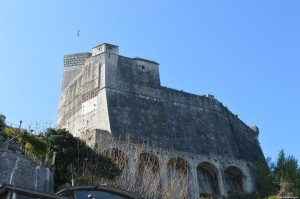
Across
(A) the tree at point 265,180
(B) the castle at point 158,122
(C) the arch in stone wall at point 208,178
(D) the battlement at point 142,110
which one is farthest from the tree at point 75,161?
(A) the tree at point 265,180

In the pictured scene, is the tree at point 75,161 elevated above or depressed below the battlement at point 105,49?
below

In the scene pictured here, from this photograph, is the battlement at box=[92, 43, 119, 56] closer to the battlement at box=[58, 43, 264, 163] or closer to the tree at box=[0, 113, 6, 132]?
the battlement at box=[58, 43, 264, 163]

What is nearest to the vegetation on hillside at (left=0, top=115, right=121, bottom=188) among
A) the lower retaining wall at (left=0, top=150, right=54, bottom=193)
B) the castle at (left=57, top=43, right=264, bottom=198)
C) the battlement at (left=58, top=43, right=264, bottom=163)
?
the lower retaining wall at (left=0, top=150, right=54, bottom=193)

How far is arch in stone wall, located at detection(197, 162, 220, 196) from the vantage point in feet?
98.7

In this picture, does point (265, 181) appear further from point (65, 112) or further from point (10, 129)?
point (10, 129)

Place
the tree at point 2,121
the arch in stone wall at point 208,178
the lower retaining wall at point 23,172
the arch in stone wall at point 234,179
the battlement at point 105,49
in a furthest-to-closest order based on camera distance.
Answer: the battlement at point 105,49, the arch in stone wall at point 234,179, the arch in stone wall at point 208,178, the tree at point 2,121, the lower retaining wall at point 23,172

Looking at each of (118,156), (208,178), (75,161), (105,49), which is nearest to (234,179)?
(208,178)

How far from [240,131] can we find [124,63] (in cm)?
1028

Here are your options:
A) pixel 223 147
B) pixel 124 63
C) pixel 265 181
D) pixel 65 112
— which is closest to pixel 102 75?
pixel 124 63

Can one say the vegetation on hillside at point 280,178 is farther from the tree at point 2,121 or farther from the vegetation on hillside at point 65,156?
the tree at point 2,121

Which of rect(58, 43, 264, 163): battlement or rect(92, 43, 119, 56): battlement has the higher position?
rect(92, 43, 119, 56): battlement

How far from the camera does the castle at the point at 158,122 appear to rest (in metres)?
29.4

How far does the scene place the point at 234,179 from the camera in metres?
31.7

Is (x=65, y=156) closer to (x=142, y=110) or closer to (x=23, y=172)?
(x=23, y=172)
